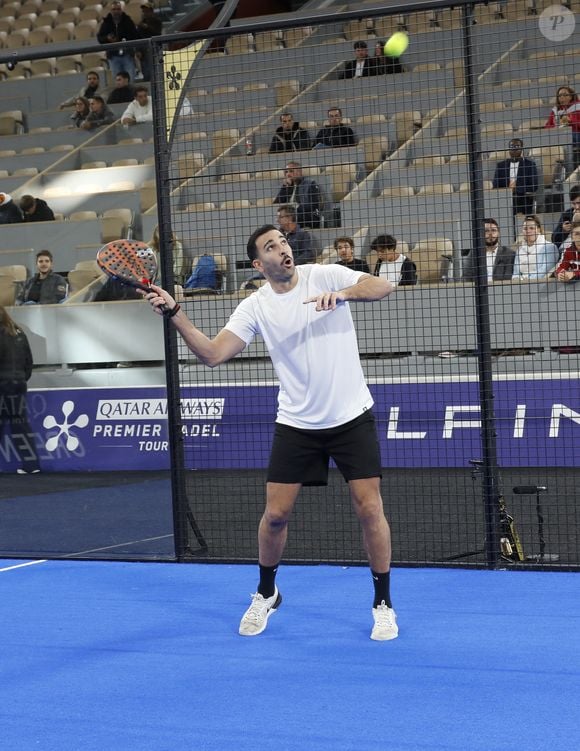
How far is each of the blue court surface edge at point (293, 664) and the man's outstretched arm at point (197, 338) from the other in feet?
4.64

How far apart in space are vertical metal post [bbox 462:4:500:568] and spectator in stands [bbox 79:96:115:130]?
345cm

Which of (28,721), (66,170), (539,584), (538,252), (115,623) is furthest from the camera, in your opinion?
(66,170)

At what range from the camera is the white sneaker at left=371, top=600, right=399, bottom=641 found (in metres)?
5.29

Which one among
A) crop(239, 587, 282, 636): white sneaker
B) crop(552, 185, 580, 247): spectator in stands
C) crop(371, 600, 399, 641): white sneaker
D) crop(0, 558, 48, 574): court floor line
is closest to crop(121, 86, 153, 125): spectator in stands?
crop(552, 185, 580, 247): spectator in stands

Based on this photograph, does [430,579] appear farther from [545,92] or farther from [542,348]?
[545,92]

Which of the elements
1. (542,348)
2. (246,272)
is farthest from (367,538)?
(542,348)

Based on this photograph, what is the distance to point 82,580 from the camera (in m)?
6.92

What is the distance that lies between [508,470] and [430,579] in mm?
4421

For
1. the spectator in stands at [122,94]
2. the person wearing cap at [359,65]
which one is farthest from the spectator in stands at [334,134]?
the spectator in stands at [122,94]

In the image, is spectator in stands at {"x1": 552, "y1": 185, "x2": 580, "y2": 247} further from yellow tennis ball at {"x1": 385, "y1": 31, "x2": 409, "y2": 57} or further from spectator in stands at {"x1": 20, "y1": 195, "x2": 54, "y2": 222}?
spectator in stands at {"x1": 20, "y1": 195, "x2": 54, "y2": 222}

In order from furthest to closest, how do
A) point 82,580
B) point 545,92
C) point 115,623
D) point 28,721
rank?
point 545,92 < point 82,580 < point 115,623 < point 28,721

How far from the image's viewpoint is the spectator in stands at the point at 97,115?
898 centimetres

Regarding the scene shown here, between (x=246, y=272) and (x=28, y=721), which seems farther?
(x=246, y=272)

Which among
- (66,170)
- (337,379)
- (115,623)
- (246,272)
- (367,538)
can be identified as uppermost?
(66,170)
